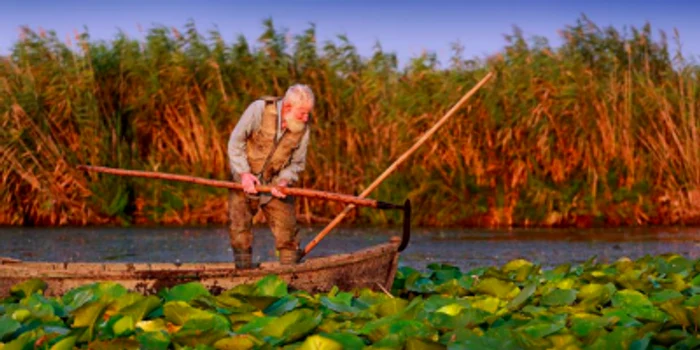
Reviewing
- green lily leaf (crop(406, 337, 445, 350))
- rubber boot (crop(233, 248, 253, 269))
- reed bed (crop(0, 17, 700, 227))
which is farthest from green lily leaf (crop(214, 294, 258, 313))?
reed bed (crop(0, 17, 700, 227))

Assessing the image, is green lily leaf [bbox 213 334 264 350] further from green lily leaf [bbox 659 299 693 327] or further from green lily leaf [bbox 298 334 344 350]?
green lily leaf [bbox 659 299 693 327]

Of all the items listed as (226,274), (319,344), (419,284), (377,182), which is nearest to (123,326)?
(319,344)

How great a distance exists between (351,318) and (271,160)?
1731mm

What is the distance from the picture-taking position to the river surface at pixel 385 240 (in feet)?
29.8

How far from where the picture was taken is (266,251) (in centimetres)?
977

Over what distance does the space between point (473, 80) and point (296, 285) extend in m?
6.44

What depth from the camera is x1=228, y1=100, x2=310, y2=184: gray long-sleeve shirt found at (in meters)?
6.25

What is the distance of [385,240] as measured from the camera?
1058 centimetres

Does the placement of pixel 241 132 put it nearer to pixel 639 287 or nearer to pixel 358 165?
pixel 639 287

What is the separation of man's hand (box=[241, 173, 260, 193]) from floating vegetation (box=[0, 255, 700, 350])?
2.43ft

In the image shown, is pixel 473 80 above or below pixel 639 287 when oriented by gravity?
above

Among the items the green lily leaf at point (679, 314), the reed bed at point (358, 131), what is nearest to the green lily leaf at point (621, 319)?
the green lily leaf at point (679, 314)

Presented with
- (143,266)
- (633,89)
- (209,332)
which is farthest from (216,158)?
(209,332)

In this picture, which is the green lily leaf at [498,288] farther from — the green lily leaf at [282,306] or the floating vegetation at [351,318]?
the green lily leaf at [282,306]
